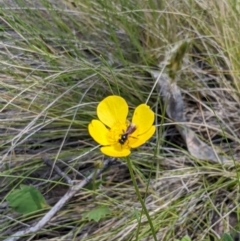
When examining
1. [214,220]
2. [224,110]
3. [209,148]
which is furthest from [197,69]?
[214,220]

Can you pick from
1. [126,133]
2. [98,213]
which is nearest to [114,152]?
[126,133]

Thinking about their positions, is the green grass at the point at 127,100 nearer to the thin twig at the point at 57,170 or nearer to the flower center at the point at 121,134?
the thin twig at the point at 57,170

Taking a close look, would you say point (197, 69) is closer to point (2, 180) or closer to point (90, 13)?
point (90, 13)

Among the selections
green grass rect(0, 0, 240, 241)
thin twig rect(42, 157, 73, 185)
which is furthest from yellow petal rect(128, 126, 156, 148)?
thin twig rect(42, 157, 73, 185)

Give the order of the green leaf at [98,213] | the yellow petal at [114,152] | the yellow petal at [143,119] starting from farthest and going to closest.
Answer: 1. the green leaf at [98,213]
2. the yellow petal at [143,119]
3. the yellow petal at [114,152]

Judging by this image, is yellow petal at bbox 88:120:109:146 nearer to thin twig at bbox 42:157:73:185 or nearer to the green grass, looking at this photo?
the green grass

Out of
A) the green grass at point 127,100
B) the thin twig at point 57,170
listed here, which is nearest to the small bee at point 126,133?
the green grass at point 127,100
